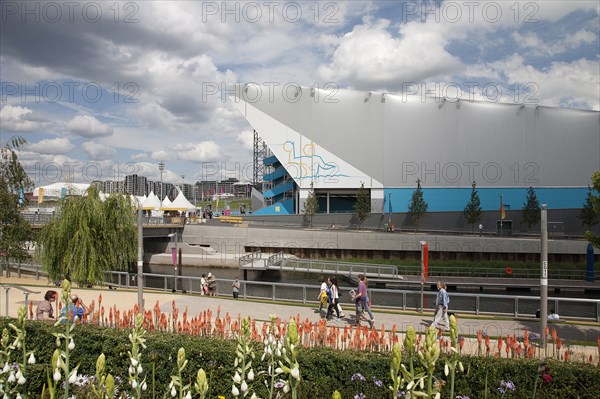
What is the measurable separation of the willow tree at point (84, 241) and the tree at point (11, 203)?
1232 millimetres

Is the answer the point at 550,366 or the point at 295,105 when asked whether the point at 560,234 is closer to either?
the point at 295,105

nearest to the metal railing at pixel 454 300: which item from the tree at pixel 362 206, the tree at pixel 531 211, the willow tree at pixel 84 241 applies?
the willow tree at pixel 84 241

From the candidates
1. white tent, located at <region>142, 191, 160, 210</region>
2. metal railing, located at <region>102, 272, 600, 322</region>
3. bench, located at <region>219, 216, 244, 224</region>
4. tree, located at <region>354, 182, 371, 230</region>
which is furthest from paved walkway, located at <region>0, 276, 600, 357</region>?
tree, located at <region>354, 182, 371, 230</region>

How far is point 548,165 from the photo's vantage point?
6056cm

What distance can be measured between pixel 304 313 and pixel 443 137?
50.8m

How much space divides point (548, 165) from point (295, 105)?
36632mm

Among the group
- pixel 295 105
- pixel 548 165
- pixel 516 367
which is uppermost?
pixel 295 105

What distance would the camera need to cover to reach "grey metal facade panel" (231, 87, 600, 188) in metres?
59.3

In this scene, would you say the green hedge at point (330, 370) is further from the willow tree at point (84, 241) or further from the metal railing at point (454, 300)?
the willow tree at point (84, 241)

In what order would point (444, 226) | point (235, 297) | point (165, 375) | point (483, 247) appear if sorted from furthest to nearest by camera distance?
point (444, 226), point (483, 247), point (235, 297), point (165, 375)

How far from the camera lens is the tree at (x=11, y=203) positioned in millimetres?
23234

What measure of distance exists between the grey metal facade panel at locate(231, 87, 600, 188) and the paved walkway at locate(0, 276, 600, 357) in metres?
43.9

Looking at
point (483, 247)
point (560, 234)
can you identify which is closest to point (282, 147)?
point (483, 247)

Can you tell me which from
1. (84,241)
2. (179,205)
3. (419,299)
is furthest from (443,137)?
(84,241)
